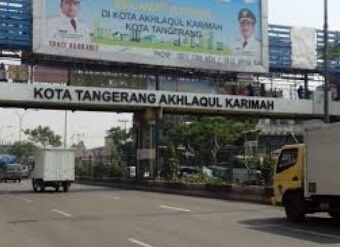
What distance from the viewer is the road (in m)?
15.2

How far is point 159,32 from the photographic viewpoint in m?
45.6

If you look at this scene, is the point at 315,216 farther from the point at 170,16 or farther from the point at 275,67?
the point at 275,67

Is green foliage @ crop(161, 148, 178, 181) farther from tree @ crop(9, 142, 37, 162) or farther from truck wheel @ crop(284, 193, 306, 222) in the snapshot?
tree @ crop(9, 142, 37, 162)

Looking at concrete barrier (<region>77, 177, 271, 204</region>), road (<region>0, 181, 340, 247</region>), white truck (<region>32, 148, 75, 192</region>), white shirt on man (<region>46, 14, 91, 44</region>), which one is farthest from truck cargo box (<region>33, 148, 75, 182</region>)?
road (<region>0, 181, 340, 247</region>)

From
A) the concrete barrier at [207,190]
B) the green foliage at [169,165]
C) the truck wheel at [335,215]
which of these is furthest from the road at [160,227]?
the green foliage at [169,165]

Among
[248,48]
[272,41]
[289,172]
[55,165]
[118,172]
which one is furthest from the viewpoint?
[118,172]

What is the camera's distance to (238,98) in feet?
150

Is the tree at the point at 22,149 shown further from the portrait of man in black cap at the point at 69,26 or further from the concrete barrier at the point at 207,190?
the portrait of man in black cap at the point at 69,26

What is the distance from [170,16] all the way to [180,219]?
2697 centimetres

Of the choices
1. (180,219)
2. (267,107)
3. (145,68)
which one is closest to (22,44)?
(145,68)

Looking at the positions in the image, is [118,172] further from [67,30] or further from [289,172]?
[289,172]

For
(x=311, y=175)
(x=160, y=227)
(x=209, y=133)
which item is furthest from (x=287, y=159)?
(x=209, y=133)

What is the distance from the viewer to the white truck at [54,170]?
44.6m

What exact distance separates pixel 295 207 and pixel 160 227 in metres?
4.25
